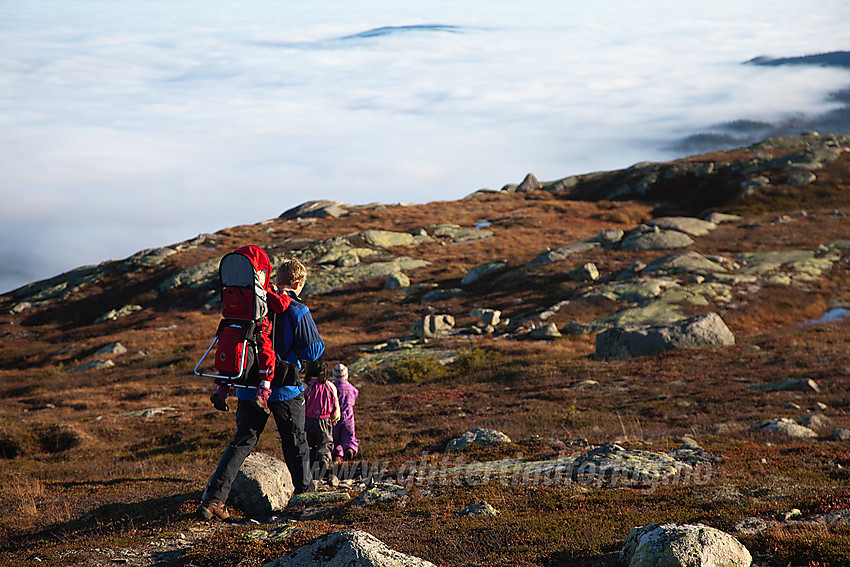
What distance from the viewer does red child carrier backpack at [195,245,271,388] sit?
7215 mm

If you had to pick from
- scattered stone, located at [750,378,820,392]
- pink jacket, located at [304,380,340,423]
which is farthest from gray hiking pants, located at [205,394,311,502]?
scattered stone, located at [750,378,820,392]

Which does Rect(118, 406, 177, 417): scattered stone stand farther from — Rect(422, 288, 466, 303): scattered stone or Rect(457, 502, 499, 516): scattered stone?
Rect(422, 288, 466, 303): scattered stone

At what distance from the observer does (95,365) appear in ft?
128

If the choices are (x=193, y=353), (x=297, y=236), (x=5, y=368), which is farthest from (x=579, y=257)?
(x=5, y=368)

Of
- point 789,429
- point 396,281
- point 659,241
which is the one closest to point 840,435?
point 789,429

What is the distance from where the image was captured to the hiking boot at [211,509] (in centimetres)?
751

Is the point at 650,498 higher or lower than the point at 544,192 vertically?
lower

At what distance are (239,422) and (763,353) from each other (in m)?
22.1

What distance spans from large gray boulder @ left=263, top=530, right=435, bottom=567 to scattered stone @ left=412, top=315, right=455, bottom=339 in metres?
27.6

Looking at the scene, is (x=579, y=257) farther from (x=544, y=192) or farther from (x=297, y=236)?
(x=544, y=192)

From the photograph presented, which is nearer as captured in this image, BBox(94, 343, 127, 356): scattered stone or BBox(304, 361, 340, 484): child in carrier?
BBox(304, 361, 340, 484): child in carrier

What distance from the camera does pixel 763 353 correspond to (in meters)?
23.3

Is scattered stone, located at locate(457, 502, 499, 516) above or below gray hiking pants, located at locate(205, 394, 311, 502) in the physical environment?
below

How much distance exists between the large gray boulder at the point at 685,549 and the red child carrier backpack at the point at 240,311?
188 inches
